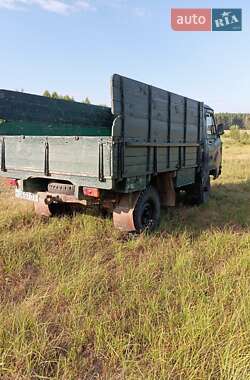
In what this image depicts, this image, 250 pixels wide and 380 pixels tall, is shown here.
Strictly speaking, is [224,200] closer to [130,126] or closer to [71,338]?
[130,126]

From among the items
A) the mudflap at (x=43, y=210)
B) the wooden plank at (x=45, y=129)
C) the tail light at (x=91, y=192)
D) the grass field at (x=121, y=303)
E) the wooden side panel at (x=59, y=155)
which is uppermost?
the wooden plank at (x=45, y=129)

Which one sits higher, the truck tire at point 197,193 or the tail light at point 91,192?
the tail light at point 91,192

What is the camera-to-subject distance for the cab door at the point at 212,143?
25.2 ft

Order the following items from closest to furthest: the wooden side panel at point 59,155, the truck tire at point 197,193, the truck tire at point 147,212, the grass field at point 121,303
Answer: the grass field at point 121,303
the wooden side panel at point 59,155
the truck tire at point 147,212
the truck tire at point 197,193

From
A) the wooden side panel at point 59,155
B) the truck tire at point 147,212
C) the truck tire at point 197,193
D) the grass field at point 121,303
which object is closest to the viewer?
the grass field at point 121,303

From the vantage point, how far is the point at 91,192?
4.14m

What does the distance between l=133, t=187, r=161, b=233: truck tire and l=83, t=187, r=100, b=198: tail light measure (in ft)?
2.28

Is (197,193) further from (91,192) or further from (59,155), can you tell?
(59,155)

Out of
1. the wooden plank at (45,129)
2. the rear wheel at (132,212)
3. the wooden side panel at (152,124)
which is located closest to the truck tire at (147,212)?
the rear wheel at (132,212)

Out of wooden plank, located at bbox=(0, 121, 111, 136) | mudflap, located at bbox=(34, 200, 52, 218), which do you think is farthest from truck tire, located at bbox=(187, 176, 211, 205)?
mudflap, located at bbox=(34, 200, 52, 218)

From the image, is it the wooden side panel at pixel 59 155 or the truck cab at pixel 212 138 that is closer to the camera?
the wooden side panel at pixel 59 155

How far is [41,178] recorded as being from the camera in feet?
15.7

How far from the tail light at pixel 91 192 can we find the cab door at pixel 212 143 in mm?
4150

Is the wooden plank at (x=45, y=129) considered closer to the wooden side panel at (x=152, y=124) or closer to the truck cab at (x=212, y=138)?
the wooden side panel at (x=152, y=124)
